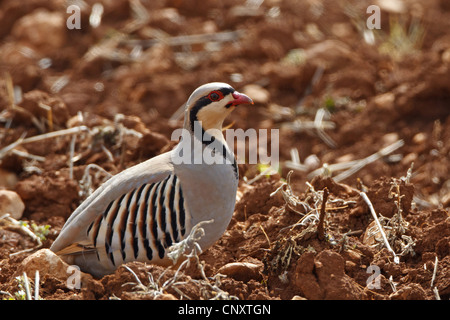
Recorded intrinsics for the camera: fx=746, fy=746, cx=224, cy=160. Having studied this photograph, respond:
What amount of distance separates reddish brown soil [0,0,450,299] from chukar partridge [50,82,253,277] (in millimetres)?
297

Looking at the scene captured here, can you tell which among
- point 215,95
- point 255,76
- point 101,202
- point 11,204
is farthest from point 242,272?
point 255,76

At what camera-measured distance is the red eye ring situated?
4730mm

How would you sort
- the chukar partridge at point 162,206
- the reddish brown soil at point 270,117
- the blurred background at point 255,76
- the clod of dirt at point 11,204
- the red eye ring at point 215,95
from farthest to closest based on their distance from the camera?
the blurred background at point 255,76 < the clod of dirt at point 11,204 < the red eye ring at point 215,95 < the chukar partridge at point 162,206 < the reddish brown soil at point 270,117

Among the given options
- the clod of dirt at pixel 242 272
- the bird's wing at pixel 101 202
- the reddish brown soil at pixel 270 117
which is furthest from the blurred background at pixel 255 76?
the clod of dirt at pixel 242 272

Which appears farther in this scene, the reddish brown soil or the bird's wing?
the bird's wing

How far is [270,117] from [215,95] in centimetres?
413

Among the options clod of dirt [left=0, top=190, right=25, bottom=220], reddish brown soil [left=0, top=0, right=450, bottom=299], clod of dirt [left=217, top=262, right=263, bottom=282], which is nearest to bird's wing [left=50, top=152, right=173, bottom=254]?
reddish brown soil [left=0, top=0, right=450, bottom=299]

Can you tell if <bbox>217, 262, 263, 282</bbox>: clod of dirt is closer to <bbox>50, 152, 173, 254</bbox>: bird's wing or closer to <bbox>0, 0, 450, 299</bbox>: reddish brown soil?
<bbox>0, 0, 450, 299</bbox>: reddish brown soil

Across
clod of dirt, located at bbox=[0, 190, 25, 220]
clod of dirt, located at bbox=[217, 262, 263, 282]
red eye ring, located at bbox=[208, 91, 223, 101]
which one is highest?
red eye ring, located at bbox=[208, 91, 223, 101]

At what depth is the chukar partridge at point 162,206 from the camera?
4609 mm

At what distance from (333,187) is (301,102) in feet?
11.9

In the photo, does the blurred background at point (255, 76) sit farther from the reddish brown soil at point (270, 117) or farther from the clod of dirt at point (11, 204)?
the clod of dirt at point (11, 204)
